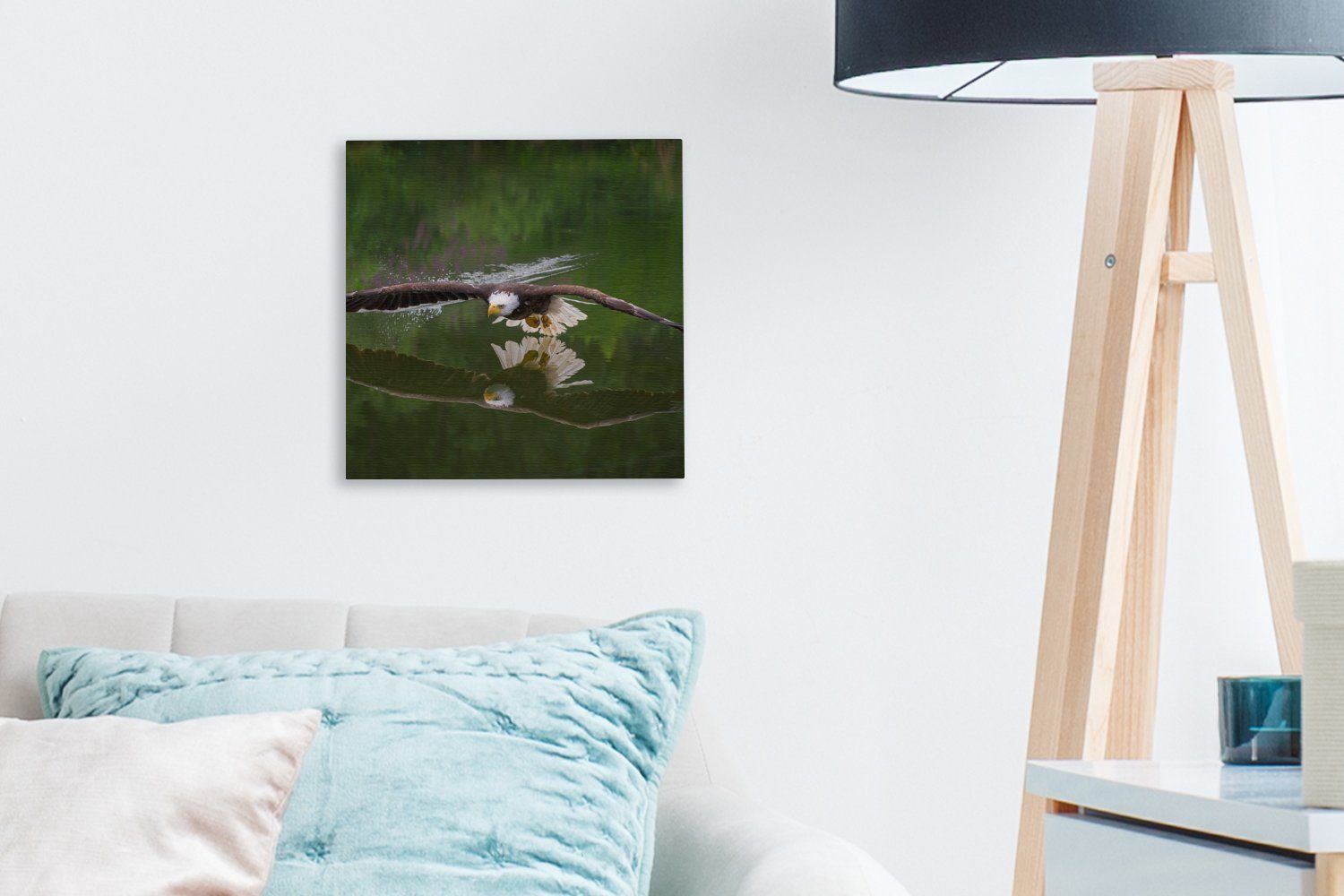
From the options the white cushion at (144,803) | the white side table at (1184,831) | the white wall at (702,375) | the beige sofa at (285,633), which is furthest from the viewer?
the white wall at (702,375)

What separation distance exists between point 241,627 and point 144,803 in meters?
0.49

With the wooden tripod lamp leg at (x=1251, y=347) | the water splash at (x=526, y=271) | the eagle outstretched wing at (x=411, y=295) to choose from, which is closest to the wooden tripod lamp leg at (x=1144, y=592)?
the wooden tripod lamp leg at (x=1251, y=347)

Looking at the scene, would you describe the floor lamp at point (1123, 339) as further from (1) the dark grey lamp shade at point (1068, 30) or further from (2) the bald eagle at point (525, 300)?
(2) the bald eagle at point (525, 300)

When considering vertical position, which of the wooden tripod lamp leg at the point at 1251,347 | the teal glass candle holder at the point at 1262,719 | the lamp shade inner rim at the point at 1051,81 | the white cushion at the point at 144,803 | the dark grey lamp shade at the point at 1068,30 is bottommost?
the white cushion at the point at 144,803

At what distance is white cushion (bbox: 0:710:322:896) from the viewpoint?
4.22ft

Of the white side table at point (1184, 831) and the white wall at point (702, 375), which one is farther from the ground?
the white wall at point (702, 375)

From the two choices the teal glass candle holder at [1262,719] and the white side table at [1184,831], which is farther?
the teal glass candle holder at [1262,719]

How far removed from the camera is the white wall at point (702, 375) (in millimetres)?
2188

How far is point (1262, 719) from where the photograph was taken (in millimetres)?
1368

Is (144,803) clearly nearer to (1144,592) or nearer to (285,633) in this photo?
(285,633)

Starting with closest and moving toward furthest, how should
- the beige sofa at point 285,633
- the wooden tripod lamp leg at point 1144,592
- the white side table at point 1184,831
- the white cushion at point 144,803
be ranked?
the white side table at point 1184,831 → the white cushion at point 144,803 → the beige sofa at point 285,633 → the wooden tripod lamp leg at point 1144,592

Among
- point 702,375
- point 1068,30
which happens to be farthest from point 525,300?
point 1068,30

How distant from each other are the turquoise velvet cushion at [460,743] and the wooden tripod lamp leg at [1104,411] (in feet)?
1.57

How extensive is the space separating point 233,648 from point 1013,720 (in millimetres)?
1134
